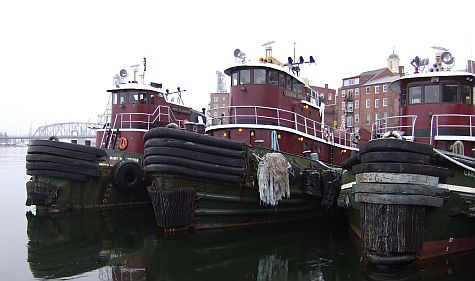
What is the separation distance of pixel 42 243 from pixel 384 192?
A: 8989 millimetres

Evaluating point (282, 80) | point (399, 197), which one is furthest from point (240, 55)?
point (399, 197)

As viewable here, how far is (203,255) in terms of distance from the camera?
415 inches

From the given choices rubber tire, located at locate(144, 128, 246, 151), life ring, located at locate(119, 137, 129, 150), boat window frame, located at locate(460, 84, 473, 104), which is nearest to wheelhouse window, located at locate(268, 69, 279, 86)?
A: rubber tire, located at locate(144, 128, 246, 151)

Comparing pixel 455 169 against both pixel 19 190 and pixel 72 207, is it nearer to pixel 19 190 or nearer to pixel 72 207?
pixel 72 207

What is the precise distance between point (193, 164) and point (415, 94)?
21.5 ft

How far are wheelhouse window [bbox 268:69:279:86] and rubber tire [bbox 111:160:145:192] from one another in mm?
5942

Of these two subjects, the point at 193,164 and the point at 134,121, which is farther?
the point at 134,121

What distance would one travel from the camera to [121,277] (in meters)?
8.97

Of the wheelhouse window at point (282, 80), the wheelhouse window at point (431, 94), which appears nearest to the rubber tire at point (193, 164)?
the wheelhouse window at point (282, 80)

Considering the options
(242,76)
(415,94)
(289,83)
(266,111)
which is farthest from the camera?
(289,83)

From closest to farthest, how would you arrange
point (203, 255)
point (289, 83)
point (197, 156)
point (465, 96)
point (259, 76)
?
point (203, 255) < point (197, 156) < point (465, 96) < point (259, 76) < point (289, 83)

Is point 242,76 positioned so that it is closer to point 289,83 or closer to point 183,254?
point 289,83

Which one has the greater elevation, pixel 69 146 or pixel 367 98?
pixel 367 98

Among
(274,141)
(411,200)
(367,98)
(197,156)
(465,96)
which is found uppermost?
(367,98)
